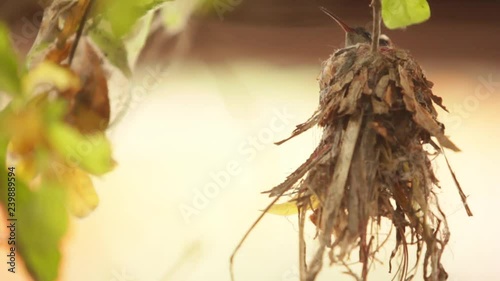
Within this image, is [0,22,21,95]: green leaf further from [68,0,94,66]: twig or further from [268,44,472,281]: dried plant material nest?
[268,44,472,281]: dried plant material nest

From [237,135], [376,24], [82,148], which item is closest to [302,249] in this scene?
[376,24]

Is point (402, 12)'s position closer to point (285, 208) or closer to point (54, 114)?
point (285, 208)

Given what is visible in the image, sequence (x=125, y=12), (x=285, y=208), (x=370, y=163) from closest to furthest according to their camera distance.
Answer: (x=370, y=163), (x=285, y=208), (x=125, y=12)

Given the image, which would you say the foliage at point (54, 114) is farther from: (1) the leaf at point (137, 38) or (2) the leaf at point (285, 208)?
(2) the leaf at point (285, 208)

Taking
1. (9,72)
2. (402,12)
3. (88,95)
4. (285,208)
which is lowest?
(285,208)

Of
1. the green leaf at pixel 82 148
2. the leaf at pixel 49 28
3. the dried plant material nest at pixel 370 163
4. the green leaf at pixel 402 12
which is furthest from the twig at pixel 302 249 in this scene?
the leaf at pixel 49 28

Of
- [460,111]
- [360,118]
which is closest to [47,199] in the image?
[360,118]

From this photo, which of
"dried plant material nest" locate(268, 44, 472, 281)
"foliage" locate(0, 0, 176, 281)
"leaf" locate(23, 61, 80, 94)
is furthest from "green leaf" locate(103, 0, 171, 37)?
"dried plant material nest" locate(268, 44, 472, 281)

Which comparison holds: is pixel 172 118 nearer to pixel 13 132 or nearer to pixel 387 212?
pixel 13 132
